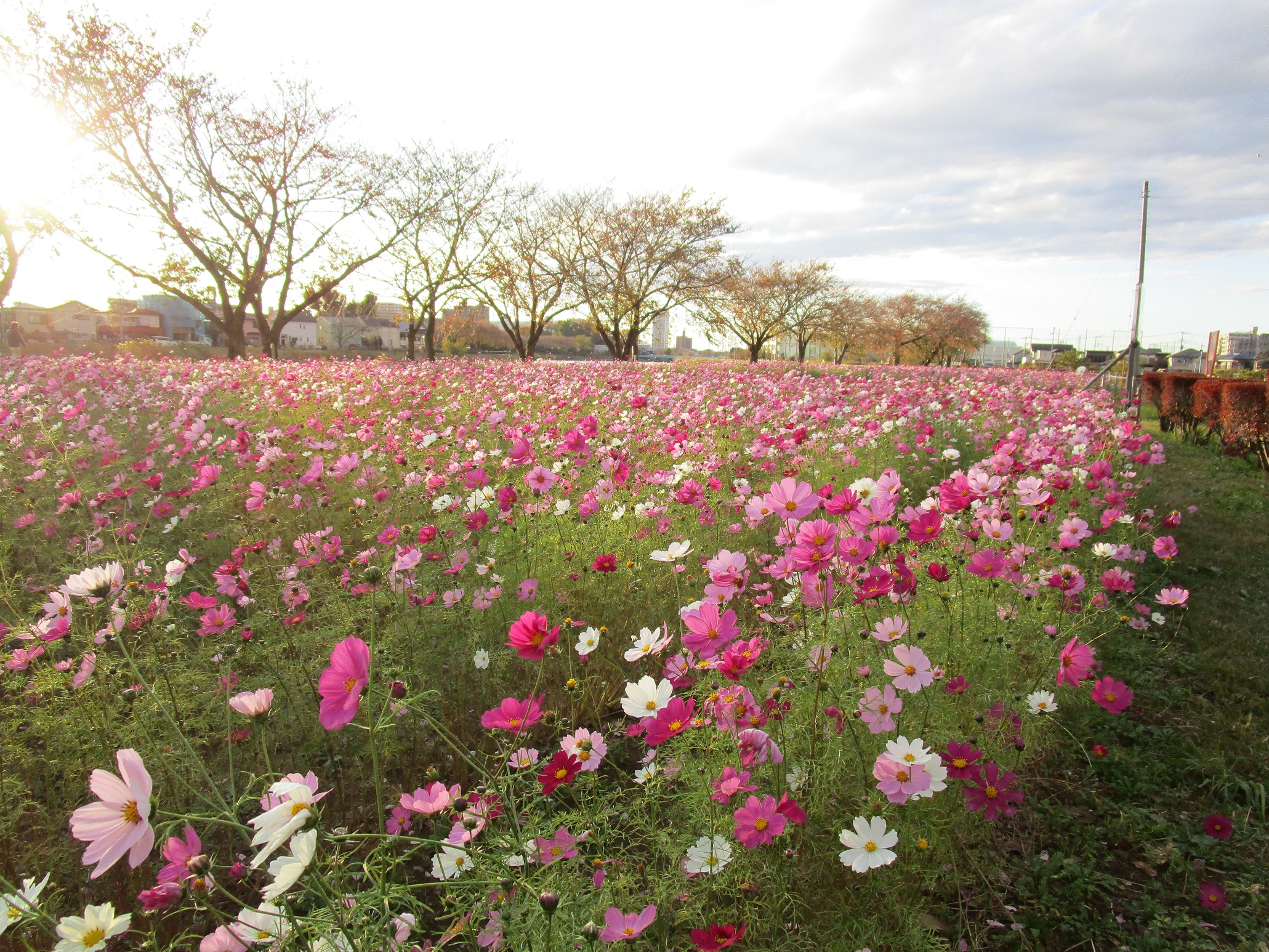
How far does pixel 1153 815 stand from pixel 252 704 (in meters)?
2.55

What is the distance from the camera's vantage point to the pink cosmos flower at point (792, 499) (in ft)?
5.32

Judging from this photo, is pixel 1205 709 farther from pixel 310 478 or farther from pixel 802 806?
pixel 310 478

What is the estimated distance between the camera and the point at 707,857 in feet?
4.13

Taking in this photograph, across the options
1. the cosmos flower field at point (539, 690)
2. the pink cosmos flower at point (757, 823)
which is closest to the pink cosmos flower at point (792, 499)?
the cosmos flower field at point (539, 690)

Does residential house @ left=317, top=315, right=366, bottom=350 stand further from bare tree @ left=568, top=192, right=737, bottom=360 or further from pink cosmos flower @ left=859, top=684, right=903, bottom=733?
pink cosmos flower @ left=859, top=684, right=903, bottom=733

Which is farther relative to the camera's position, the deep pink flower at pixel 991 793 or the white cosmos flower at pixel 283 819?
the deep pink flower at pixel 991 793

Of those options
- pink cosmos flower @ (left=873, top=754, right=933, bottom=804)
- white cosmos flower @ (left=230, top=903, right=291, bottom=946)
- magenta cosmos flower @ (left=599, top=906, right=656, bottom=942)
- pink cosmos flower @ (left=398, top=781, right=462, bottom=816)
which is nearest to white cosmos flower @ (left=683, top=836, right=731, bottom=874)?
magenta cosmos flower @ (left=599, top=906, right=656, bottom=942)

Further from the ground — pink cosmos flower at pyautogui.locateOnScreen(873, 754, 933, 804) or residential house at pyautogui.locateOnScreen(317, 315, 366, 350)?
residential house at pyautogui.locateOnScreen(317, 315, 366, 350)

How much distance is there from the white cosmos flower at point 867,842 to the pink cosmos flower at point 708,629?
401 millimetres

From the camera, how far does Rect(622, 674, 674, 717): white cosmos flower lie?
138 centimetres

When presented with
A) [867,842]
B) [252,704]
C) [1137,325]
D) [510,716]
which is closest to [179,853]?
[252,704]

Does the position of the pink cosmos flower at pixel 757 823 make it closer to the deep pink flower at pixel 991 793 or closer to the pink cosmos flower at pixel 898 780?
the pink cosmos flower at pixel 898 780

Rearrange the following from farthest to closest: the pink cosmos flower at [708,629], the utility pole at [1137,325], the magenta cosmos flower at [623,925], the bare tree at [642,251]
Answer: the bare tree at [642,251] → the utility pole at [1137,325] → the pink cosmos flower at [708,629] → the magenta cosmos flower at [623,925]

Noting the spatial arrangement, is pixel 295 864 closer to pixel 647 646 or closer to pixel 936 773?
pixel 647 646
